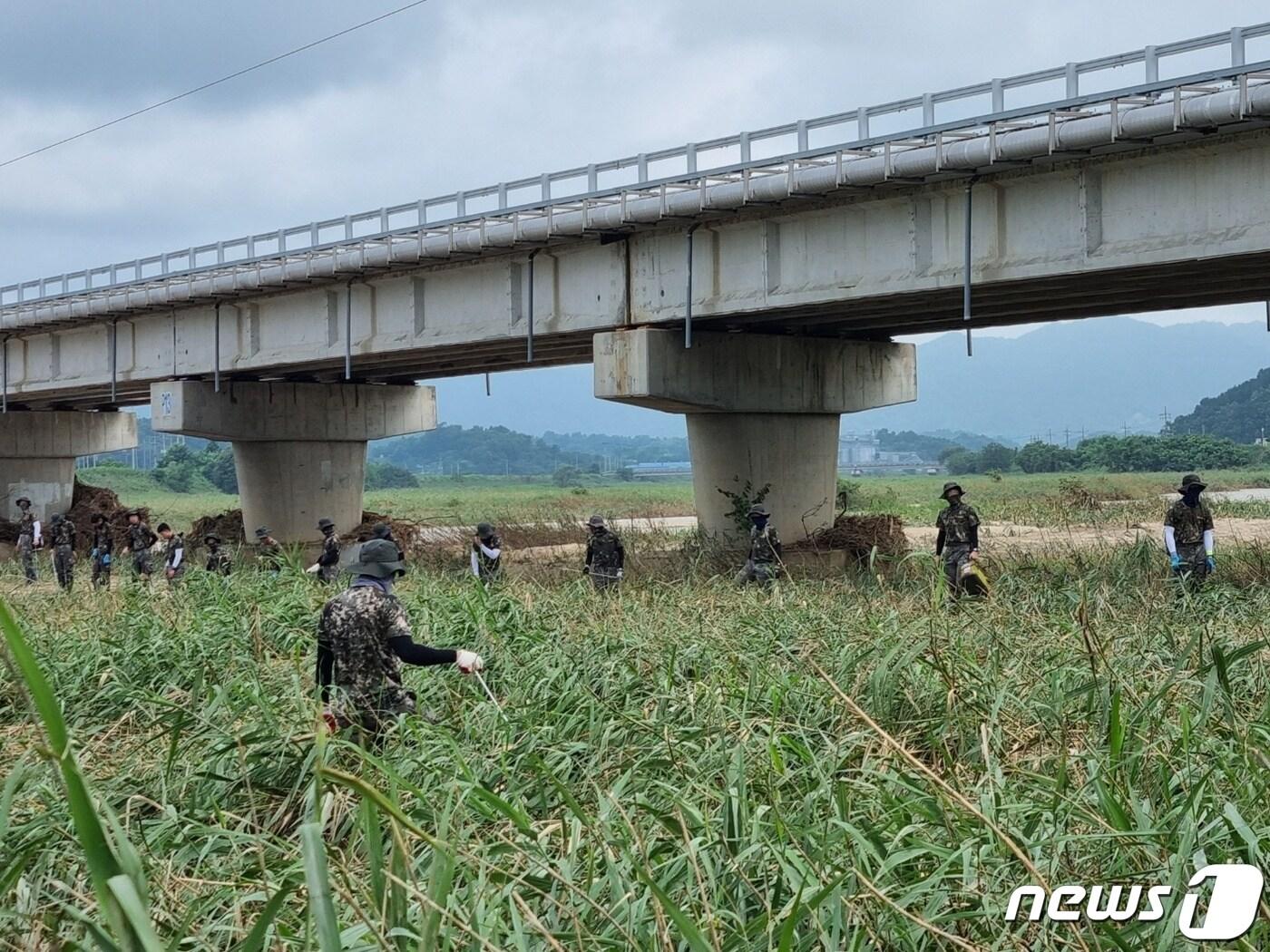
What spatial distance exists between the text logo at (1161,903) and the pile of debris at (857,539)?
688 inches

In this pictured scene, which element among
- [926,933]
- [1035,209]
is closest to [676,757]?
[926,933]

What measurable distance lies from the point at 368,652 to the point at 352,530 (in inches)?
939

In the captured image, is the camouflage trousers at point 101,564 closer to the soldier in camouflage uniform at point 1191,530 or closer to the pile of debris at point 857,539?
the pile of debris at point 857,539

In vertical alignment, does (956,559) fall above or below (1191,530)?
below

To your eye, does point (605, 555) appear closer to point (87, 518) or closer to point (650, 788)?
point (650, 788)

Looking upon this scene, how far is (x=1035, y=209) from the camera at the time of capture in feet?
51.8

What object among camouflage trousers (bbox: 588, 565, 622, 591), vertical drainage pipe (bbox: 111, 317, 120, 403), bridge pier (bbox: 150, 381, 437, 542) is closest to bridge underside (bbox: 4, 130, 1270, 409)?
vertical drainage pipe (bbox: 111, 317, 120, 403)

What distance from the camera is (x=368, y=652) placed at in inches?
268

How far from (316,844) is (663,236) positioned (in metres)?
18.2

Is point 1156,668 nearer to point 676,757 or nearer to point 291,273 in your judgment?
point 676,757

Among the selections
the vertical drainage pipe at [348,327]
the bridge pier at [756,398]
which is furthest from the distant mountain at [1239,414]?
the vertical drainage pipe at [348,327]

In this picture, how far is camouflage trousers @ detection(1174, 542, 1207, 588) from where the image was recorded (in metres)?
13.8

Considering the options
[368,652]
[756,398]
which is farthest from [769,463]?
[368,652]

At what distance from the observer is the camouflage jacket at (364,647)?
6.77m
